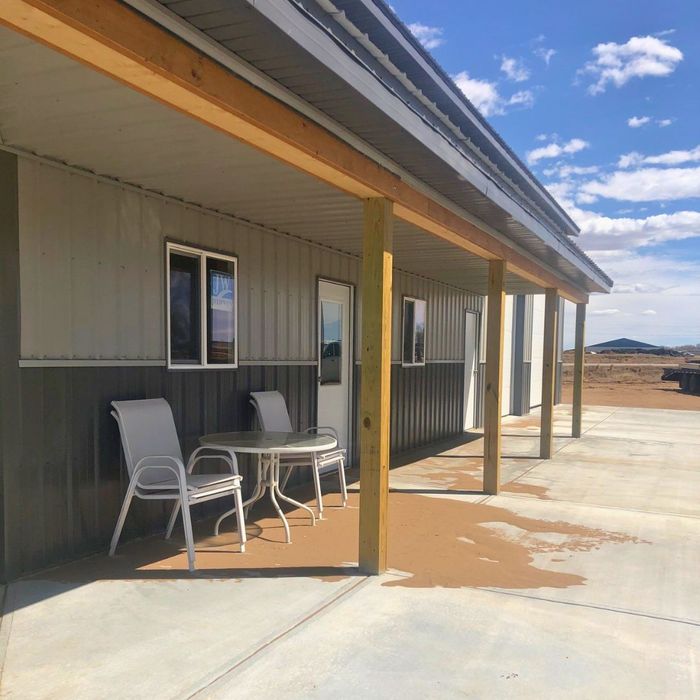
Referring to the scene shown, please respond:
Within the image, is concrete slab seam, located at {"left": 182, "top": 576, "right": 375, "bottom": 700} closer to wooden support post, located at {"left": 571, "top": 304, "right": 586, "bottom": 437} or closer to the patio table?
the patio table

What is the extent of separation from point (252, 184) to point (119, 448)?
6.49 ft

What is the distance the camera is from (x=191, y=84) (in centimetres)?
232

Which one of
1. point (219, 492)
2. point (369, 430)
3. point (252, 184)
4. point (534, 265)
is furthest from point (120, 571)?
point (534, 265)

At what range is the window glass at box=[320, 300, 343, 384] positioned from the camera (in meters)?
6.70

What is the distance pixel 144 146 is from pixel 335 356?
377 cm

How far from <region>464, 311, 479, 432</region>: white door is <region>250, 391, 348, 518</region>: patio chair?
6.01 m

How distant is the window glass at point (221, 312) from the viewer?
501cm

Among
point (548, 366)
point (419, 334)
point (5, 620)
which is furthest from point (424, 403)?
point (5, 620)

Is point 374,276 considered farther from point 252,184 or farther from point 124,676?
point 124,676

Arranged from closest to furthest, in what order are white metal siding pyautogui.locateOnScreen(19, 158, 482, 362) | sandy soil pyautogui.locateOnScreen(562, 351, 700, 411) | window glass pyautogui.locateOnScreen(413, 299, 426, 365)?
white metal siding pyautogui.locateOnScreen(19, 158, 482, 362) → window glass pyautogui.locateOnScreen(413, 299, 426, 365) → sandy soil pyautogui.locateOnScreen(562, 351, 700, 411)

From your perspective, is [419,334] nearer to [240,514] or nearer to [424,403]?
[424,403]

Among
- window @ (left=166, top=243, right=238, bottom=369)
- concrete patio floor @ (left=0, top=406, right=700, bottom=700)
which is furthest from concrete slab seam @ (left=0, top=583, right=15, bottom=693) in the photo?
window @ (left=166, top=243, right=238, bottom=369)

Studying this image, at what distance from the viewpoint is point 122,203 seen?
4.21 meters

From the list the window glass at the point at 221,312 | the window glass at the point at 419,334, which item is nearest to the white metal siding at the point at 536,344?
the window glass at the point at 419,334
